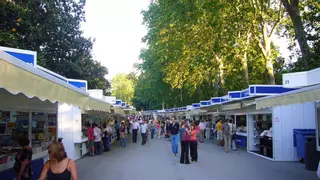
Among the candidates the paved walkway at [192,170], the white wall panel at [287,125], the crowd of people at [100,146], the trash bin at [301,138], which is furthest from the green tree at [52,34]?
the trash bin at [301,138]

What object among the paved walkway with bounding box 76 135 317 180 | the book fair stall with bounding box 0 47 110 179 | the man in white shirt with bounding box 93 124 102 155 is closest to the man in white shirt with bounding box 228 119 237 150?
the paved walkway with bounding box 76 135 317 180

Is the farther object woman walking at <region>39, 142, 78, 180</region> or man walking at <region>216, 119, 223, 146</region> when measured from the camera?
man walking at <region>216, 119, 223, 146</region>

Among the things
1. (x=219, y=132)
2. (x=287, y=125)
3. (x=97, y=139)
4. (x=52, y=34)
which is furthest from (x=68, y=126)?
(x=52, y=34)

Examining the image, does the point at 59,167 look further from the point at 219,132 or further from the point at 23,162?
the point at 219,132

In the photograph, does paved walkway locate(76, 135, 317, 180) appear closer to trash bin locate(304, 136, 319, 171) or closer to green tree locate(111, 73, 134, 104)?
trash bin locate(304, 136, 319, 171)

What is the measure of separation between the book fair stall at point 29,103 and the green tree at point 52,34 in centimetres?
1069

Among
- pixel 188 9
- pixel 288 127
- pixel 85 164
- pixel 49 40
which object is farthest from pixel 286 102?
pixel 49 40

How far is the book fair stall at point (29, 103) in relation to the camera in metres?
4.57

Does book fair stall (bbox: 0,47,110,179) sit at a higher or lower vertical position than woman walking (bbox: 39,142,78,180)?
higher

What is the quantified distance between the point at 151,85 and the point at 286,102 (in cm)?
3889

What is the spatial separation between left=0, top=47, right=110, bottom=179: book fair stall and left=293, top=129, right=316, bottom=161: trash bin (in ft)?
24.9

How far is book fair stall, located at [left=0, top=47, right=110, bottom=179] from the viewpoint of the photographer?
4570 mm

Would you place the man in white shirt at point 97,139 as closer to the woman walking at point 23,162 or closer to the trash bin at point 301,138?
the trash bin at point 301,138

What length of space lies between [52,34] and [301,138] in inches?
793
